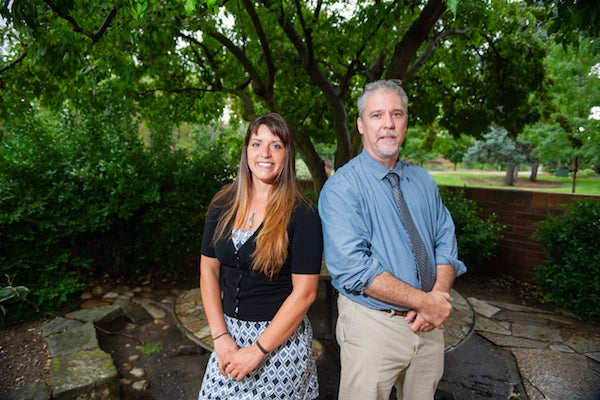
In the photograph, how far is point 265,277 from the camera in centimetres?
158

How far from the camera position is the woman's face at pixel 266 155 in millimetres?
1598

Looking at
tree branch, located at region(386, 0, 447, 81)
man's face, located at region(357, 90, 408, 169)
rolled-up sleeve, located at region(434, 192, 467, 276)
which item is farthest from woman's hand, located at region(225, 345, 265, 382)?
tree branch, located at region(386, 0, 447, 81)

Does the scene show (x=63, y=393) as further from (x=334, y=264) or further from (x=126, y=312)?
(x=334, y=264)

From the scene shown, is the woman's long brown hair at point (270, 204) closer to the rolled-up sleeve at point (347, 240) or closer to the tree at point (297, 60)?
the rolled-up sleeve at point (347, 240)

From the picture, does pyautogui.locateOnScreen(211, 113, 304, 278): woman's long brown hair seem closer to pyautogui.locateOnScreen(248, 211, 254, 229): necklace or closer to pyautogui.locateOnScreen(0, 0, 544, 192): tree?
pyautogui.locateOnScreen(248, 211, 254, 229): necklace

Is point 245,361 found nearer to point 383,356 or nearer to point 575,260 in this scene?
point 383,356

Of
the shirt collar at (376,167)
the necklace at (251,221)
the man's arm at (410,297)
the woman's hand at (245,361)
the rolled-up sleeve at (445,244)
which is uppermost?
the shirt collar at (376,167)

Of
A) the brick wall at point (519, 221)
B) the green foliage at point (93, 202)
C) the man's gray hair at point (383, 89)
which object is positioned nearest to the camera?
the man's gray hair at point (383, 89)

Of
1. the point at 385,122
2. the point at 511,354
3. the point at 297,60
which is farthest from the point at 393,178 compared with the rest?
the point at 297,60

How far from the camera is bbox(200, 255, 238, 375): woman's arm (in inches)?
61.9

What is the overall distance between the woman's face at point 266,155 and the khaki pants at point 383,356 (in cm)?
73

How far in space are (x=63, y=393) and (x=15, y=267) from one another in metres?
1.60

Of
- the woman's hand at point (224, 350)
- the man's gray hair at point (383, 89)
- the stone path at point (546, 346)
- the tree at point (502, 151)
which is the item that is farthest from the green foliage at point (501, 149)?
the woman's hand at point (224, 350)

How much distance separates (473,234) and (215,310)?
14.4ft
